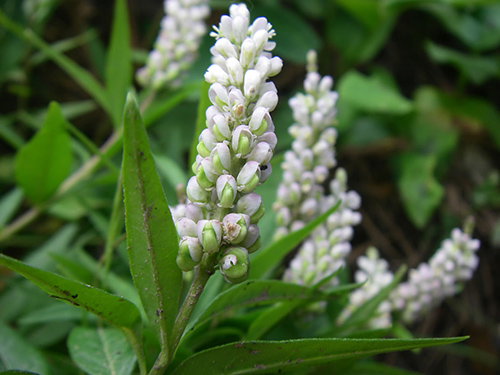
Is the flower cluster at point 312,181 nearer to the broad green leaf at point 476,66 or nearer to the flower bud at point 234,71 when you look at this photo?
the flower bud at point 234,71

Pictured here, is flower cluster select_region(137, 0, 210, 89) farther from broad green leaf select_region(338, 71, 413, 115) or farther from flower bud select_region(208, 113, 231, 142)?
flower bud select_region(208, 113, 231, 142)

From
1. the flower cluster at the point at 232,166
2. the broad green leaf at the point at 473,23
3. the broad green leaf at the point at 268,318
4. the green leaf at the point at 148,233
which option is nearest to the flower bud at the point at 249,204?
the flower cluster at the point at 232,166

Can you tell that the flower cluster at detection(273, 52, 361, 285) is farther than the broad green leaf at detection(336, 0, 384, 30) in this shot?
No

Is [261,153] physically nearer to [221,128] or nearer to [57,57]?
[221,128]

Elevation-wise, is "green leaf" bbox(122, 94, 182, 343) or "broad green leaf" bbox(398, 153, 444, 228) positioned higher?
"green leaf" bbox(122, 94, 182, 343)

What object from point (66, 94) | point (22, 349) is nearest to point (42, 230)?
point (66, 94)

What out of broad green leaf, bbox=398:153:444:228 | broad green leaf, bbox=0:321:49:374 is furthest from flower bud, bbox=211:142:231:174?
broad green leaf, bbox=398:153:444:228

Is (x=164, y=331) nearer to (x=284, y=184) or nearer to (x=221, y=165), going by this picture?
(x=221, y=165)
